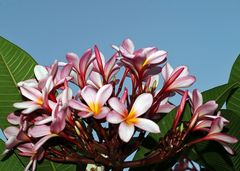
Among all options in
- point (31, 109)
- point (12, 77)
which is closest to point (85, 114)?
point (31, 109)

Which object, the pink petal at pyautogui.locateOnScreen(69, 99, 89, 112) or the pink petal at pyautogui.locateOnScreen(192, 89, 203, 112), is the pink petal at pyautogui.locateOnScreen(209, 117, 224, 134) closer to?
the pink petal at pyautogui.locateOnScreen(192, 89, 203, 112)

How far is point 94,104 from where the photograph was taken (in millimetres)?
1118

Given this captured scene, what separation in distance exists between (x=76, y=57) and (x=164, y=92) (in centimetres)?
23

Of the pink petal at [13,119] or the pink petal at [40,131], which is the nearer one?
the pink petal at [40,131]

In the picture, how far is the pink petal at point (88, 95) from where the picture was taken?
1127 mm

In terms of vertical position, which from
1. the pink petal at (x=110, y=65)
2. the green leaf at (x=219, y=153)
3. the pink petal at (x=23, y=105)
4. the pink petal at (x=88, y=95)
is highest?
the pink petal at (x=110, y=65)

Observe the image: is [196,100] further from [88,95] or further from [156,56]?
[88,95]

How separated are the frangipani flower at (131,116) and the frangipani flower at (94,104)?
0.02 metres

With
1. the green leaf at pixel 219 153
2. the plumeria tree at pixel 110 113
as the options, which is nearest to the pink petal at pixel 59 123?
the plumeria tree at pixel 110 113

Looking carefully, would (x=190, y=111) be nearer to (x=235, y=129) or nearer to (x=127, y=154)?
(x=235, y=129)

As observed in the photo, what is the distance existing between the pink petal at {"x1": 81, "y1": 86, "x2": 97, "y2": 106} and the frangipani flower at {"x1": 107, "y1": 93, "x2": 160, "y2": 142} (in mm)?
46

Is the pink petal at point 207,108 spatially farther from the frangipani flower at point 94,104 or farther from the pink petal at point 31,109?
A: the pink petal at point 31,109

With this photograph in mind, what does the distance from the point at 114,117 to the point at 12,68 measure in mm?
433

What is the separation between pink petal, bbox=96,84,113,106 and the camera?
1.12 metres
